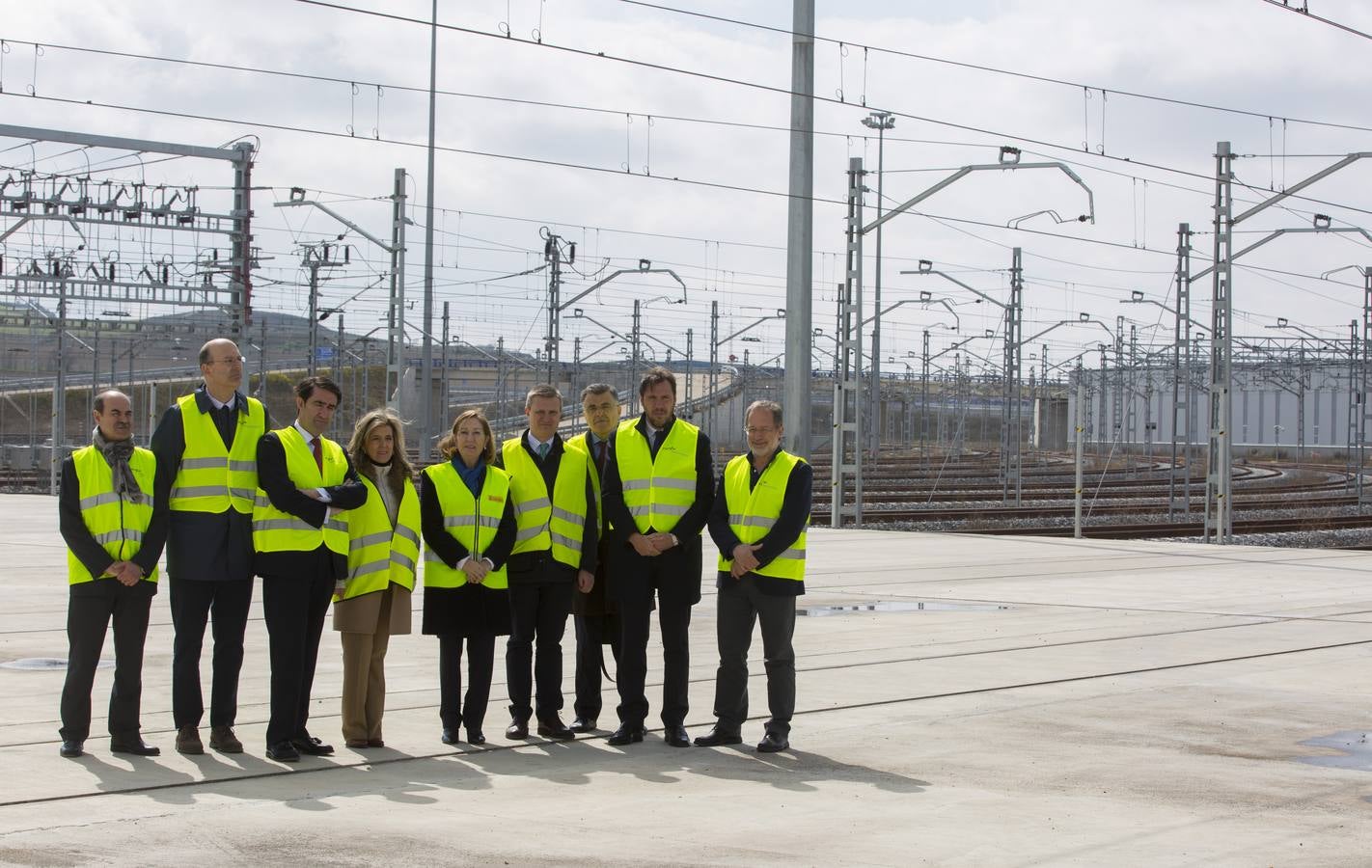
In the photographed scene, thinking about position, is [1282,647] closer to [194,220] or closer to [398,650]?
[398,650]

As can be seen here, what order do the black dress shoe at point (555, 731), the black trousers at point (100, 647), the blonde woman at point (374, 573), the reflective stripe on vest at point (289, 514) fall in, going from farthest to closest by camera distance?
the black dress shoe at point (555, 731) < the blonde woman at point (374, 573) < the reflective stripe on vest at point (289, 514) < the black trousers at point (100, 647)

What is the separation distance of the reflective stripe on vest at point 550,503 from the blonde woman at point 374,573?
537mm

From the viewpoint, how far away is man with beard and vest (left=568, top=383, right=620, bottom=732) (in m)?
8.91

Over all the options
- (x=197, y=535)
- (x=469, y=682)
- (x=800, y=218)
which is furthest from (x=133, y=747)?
(x=800, y=218)

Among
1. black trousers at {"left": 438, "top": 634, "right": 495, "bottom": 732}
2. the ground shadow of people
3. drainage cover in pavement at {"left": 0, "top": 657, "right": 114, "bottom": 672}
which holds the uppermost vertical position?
black trousers at {"left": 438, "top": 634, "right": 495, "bottom": 732}

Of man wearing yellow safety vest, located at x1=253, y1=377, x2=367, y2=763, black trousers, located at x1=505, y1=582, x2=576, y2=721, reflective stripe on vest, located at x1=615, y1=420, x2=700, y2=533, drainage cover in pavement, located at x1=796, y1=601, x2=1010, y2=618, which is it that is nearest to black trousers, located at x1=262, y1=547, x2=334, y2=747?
man wearing yellow safety vest, located at x1=253, y1=377, x2=367, y2=763

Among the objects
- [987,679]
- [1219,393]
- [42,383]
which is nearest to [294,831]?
[987,679]

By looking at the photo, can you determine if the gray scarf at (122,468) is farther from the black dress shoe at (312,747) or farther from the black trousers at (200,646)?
the black dress shoe at (312,747)

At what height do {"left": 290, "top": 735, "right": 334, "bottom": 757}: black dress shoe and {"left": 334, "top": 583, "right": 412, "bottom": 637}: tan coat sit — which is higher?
{"left": 334, "top": 583, "right": 412, "bottom": 637}: tan coat

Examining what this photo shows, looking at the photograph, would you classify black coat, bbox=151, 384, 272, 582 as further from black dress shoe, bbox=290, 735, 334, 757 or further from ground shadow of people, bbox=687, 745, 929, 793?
ground shadow of people, bbox=687, 745, 929, 793

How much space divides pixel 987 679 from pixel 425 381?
74.4ft

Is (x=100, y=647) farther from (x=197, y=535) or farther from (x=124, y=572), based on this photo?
(x=197, y=535)

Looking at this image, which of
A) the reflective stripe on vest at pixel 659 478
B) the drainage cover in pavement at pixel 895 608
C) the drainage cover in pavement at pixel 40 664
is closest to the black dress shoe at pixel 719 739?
the reflective stripe on vest at pixel 659 478

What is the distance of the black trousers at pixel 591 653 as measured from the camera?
891 centimetres
